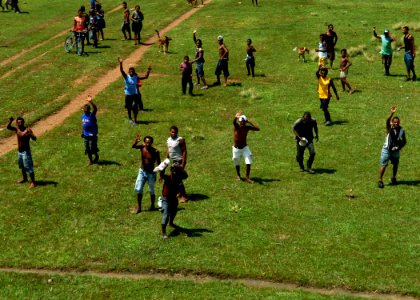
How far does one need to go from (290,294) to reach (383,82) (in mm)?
20586

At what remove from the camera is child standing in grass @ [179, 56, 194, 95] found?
101 feet

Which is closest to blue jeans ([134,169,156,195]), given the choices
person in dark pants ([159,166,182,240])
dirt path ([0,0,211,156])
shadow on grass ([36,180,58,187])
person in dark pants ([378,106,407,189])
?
person in dark pants ([159,166,182,240])

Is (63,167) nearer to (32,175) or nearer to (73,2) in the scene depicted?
(32,175)

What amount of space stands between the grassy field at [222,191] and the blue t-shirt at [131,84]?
164 centimetres

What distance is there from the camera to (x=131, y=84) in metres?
27.3

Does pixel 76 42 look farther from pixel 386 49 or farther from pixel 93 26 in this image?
pixel 386 49

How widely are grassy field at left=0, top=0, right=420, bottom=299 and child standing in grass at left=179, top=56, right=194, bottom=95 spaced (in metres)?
0.66

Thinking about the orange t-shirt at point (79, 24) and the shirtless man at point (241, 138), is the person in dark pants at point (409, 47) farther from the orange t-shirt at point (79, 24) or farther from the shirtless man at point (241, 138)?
the orange t-shirt at point (79, 24)

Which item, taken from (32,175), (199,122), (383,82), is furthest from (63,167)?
(383,82)

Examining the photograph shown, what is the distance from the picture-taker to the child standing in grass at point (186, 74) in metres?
30.9

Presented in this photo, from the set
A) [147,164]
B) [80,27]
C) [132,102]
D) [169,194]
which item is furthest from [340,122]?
[80,27]

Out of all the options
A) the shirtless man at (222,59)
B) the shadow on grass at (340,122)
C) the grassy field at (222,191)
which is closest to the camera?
the grassy field at (222,191)

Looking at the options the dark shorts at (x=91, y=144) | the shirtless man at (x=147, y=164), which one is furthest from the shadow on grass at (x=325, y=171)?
the dark shorts at (x=91, y=144)

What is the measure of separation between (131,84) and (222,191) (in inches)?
336
